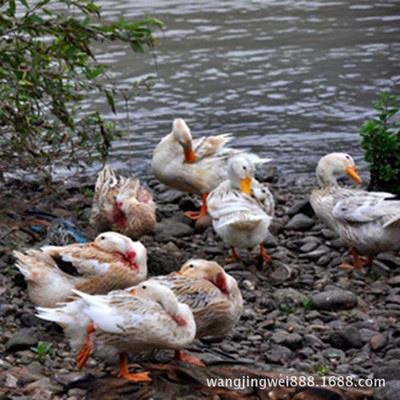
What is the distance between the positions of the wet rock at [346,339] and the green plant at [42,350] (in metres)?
1.94

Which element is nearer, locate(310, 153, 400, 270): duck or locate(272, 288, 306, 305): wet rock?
locate(272, 288, 306, 305): wet rock

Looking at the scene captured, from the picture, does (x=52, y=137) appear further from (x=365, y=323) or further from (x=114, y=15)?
(x=114, y=15)

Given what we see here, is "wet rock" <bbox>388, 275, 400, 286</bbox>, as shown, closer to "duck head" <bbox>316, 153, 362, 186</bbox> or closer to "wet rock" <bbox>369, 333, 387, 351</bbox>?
"wet rock" <bbox>369, 333, 387, 351</bbox>

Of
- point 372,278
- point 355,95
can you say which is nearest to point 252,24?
point 355,95

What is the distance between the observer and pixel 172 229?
9.41m

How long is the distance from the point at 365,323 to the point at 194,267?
1.32 metres

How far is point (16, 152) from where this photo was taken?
9.12 meters

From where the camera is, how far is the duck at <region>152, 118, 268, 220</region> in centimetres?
998

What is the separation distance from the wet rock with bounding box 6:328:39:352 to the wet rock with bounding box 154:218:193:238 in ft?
9.31

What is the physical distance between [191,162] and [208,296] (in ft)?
11.9

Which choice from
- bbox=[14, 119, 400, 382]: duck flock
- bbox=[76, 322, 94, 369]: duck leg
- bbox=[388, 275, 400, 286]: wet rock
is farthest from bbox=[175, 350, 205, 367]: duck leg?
bbox=[388, 275, 400, 286]: wet rock

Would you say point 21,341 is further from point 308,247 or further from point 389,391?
point 308,247

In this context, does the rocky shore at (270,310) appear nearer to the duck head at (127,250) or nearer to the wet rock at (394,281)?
the wet rock at (394,281)

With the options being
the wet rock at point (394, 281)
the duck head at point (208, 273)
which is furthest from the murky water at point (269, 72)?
the duck head at point (208, 273)
